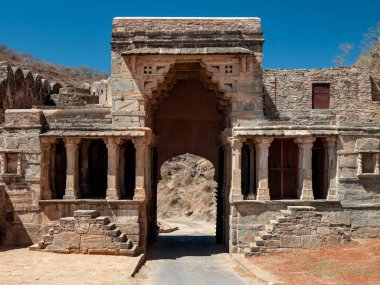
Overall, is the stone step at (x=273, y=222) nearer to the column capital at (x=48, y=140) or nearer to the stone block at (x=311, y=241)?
the stone block at (x=311, y=241)

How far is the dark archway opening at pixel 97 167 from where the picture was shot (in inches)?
875

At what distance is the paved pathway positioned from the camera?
14828 mm

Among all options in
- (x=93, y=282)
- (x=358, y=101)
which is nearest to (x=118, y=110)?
(x=93, y=282)

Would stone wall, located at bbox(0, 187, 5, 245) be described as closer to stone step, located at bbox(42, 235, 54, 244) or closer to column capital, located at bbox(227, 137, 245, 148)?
stone step, located at bbox(42, 235, 54, 244)

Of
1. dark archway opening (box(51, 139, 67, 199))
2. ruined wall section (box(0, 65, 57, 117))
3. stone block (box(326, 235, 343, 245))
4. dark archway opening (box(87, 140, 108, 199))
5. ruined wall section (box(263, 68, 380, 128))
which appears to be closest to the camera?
stone block (box(326, 235, 343, 245))

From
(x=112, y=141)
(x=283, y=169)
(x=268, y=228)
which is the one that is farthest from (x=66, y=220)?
(x=283, y=169)

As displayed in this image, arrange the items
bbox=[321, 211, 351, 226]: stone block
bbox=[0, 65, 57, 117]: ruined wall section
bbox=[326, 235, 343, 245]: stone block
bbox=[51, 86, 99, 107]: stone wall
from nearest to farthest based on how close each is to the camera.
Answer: bbox=[326, 235, 343, 245]: stone block < bbox=[321, 211, 351, 226]: stone block < bbox=[0, 65, 57, 117]: ruined wall section < bbox=[51, 86, 99, 107]: stone wall

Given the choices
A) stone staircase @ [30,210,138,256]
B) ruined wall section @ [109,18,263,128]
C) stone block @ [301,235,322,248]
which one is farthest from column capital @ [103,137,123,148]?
stone block @ [301,235,322,248]

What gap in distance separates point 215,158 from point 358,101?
24.5ft

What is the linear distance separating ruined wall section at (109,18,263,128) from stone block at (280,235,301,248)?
446cm

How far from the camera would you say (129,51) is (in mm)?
19250

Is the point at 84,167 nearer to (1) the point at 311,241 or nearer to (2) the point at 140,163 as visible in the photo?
(2) the point at 140,163

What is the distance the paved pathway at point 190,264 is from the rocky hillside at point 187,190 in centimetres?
1632

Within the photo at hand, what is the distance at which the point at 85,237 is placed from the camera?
17875 millimetres
